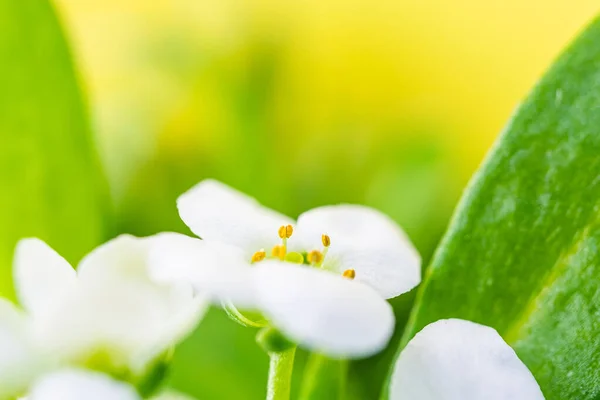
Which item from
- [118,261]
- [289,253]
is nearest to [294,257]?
[289,253]

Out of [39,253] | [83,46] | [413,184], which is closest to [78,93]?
[39,253]

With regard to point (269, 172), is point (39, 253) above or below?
above

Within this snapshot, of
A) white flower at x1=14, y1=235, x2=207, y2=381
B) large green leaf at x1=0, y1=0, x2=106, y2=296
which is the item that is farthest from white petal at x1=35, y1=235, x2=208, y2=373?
large green leaf at x1=0, y1=0, x2=106, y2=296

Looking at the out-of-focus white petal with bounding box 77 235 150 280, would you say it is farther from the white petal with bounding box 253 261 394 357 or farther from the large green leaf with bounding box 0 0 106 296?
the large green leaf with bounding box 0 0 106 296

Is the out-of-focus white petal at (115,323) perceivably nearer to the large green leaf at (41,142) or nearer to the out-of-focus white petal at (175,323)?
the out-of-focus white petal at (175,323)

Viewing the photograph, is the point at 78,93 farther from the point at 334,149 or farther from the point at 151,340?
the point at 334,149

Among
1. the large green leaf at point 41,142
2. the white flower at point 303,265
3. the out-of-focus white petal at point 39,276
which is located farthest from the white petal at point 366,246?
the large green leaf at point 41,142

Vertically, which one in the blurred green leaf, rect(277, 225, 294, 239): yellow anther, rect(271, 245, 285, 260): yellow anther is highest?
rect(277, 225, 294, 239): yellow anther
